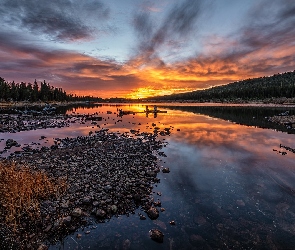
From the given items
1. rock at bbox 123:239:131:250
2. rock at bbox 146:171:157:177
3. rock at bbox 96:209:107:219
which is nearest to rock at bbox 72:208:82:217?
rock at bbox 96:209:107:219

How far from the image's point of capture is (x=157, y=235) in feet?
28.6

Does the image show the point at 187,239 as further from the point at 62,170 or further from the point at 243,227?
the point at 62,170

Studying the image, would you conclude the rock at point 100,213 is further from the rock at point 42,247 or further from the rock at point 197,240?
the rock at point 197,240

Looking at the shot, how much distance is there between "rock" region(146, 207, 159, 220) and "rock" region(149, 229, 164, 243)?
1.21 meters

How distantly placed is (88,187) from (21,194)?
3503mm

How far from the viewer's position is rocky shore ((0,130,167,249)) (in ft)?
29.6

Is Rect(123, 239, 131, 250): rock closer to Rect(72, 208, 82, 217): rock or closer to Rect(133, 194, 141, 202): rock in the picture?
Rect(72, 208, 82, 217): rock

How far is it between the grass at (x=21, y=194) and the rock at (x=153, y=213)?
503cm

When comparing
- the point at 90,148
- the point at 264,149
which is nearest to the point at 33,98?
the point at 90,148

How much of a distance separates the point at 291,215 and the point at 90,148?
60.2 ft

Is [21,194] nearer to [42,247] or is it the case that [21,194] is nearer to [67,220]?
[67,220]

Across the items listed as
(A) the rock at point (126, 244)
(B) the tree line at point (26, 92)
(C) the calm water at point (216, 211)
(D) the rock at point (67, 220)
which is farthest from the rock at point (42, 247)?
(B) the tree line at point (26, 92)

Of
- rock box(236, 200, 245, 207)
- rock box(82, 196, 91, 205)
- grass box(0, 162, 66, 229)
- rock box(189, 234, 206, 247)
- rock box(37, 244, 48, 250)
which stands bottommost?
rock box(189, 234, 206, 247)

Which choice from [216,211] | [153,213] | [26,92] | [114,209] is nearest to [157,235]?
[153,213]
